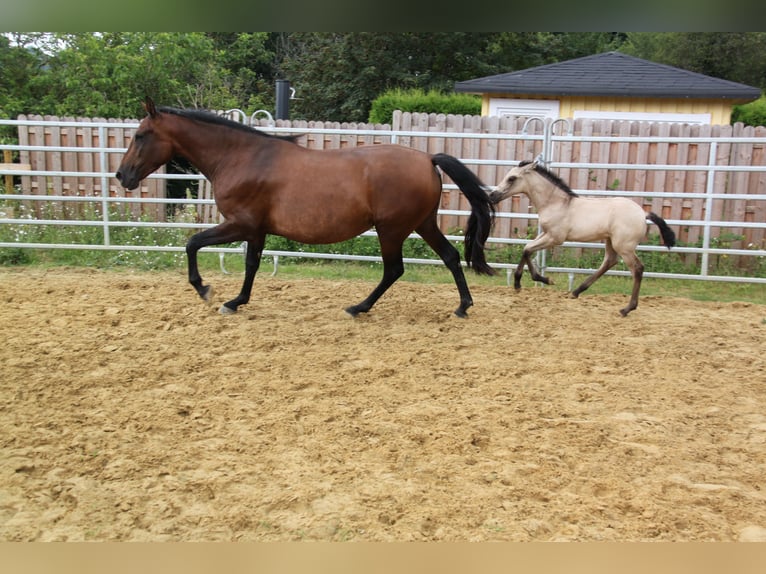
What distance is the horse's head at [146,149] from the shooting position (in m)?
5.88

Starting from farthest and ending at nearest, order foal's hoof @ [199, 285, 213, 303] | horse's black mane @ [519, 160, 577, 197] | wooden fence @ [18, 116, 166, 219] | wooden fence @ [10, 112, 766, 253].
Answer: wooden fence @ [18, 116, 166, 219] → wooden fence @ [10, 112, 766, 253] → horse's black mane @ [519, 160, 577, 197] → foal's hoof @ [199, 285, 213, 303]

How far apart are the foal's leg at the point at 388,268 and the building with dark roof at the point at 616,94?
8.33m

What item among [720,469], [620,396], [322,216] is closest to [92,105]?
[322,216]

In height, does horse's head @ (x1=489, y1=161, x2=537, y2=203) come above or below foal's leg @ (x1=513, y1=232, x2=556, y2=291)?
above

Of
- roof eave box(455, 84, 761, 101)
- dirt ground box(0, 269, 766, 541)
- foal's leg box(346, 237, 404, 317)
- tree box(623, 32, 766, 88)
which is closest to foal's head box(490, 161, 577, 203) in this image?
dirt ground box(0, 269, 766, 541)

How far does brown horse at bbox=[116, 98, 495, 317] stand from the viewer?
5.62 meters

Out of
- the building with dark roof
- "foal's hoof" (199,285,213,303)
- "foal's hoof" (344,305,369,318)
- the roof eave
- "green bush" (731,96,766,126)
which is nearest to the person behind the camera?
"foal's hoof" (199,285,213,303)

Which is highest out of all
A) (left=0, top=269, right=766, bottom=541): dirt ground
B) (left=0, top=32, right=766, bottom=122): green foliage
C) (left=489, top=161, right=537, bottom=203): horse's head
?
(left=0, top=32, right=766, bottom=122): green foliage

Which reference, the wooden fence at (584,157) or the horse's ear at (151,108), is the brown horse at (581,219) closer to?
the wooden fence at (584,157)

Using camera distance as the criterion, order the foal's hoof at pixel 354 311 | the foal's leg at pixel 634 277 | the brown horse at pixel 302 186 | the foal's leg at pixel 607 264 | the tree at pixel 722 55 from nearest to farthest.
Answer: the brown horse at pixel 302 186 < the foal's hoof at pixel 354 311 < the foal's leg at pixel 634 277 < the foal's leg at pixel 607 264 < the tree at pixel 722 55

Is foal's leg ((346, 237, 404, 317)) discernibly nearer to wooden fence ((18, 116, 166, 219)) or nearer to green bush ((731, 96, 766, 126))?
wooden fence ((18, 116, 166, 219))

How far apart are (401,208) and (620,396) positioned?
2371 millimetres

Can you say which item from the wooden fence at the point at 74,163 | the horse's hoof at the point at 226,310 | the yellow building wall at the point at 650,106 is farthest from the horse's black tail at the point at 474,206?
the yellow building wall at the point at 650,106

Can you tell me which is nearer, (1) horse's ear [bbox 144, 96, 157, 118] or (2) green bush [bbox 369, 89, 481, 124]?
(1) horse's ear [bbox 144, 96, 157, 118]
